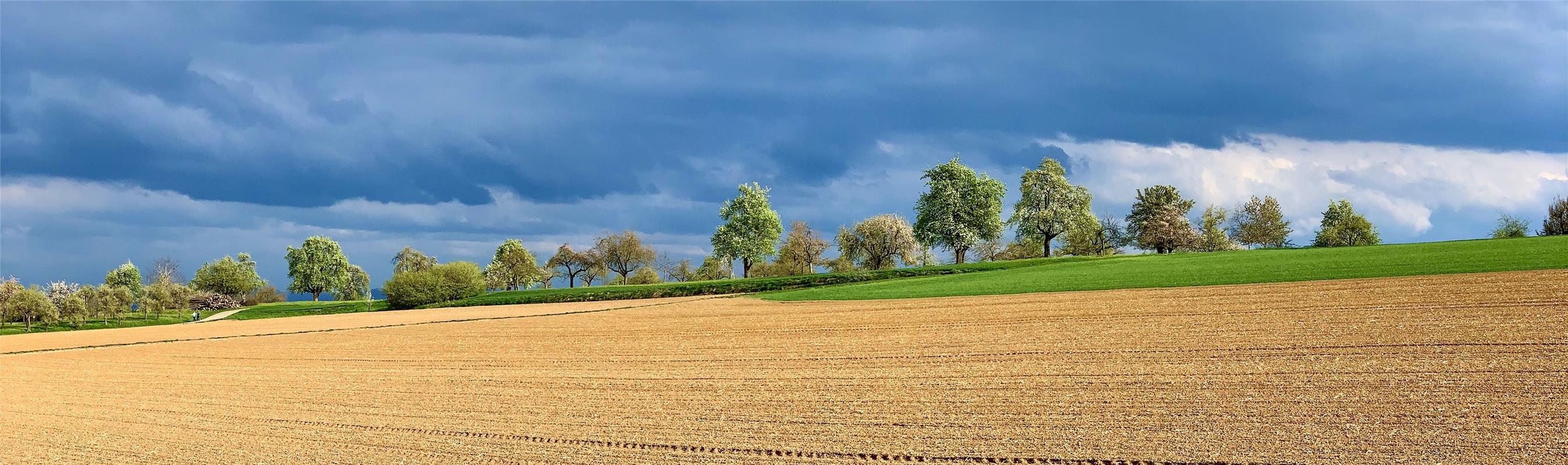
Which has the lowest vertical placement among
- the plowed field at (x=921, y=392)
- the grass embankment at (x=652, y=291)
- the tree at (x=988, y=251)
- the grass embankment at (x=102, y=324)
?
the plowed field at (x=921, y=392)

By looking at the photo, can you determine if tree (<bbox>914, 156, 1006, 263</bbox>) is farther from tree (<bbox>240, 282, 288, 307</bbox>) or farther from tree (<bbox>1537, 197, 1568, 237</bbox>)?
tree (<bbox>240, 282, 288, 307</bbox>)

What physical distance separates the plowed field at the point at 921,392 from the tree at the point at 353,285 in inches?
3260

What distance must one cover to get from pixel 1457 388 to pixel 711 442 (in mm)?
10004

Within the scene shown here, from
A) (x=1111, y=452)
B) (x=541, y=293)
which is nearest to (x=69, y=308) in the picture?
(x=541, y=293)

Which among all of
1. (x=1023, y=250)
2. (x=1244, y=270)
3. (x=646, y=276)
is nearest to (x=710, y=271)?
(x=646, y=276)

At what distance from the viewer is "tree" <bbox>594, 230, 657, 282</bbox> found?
84.4 meters

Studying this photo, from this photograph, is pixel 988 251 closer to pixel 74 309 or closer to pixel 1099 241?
pixel 1099 241

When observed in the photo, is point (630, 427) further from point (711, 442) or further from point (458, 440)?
point (458, 440)

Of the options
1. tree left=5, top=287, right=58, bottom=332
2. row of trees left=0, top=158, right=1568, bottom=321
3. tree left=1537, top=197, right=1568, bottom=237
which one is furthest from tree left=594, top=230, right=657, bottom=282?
tree left=1537, top=197, right=1568, bottom=237

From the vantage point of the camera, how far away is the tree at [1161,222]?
69.4m

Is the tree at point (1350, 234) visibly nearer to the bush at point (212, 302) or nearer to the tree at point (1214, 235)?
the tree at point (1214, 235)

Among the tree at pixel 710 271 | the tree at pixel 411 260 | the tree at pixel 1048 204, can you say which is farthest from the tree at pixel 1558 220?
Answer: the tree at pixel 411 260

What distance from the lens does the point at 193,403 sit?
1557cm

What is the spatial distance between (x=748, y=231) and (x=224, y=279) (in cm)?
6028
